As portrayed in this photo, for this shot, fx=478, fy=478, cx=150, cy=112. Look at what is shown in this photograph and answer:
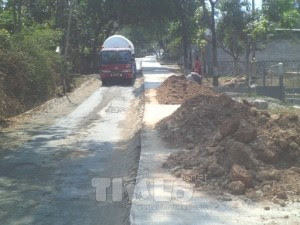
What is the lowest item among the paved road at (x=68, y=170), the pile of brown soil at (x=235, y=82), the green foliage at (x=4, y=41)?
the paved road at (x=68, y=170)

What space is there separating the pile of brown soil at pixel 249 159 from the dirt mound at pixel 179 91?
30.4ft

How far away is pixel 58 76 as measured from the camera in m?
24.8

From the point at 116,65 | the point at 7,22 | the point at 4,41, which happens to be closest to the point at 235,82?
the point at 116,65

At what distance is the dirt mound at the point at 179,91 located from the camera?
19.3 metres

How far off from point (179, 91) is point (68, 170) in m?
12.5

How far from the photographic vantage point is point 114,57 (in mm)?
31859

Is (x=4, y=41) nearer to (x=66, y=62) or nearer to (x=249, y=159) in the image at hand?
(x=66, y=62)

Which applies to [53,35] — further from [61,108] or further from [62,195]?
[62,195]

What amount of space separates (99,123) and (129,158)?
5497 millimetres

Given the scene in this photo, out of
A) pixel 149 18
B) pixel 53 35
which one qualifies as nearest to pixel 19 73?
pixel 53 35

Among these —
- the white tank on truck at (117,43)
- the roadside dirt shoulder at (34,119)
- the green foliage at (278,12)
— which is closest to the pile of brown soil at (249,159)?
the roadside dirt shoulder at (34,119)

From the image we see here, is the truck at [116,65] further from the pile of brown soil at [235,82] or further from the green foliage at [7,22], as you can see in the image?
the green foliage at [7,22]

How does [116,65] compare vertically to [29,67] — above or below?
below

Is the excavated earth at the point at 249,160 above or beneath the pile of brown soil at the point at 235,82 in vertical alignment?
above
